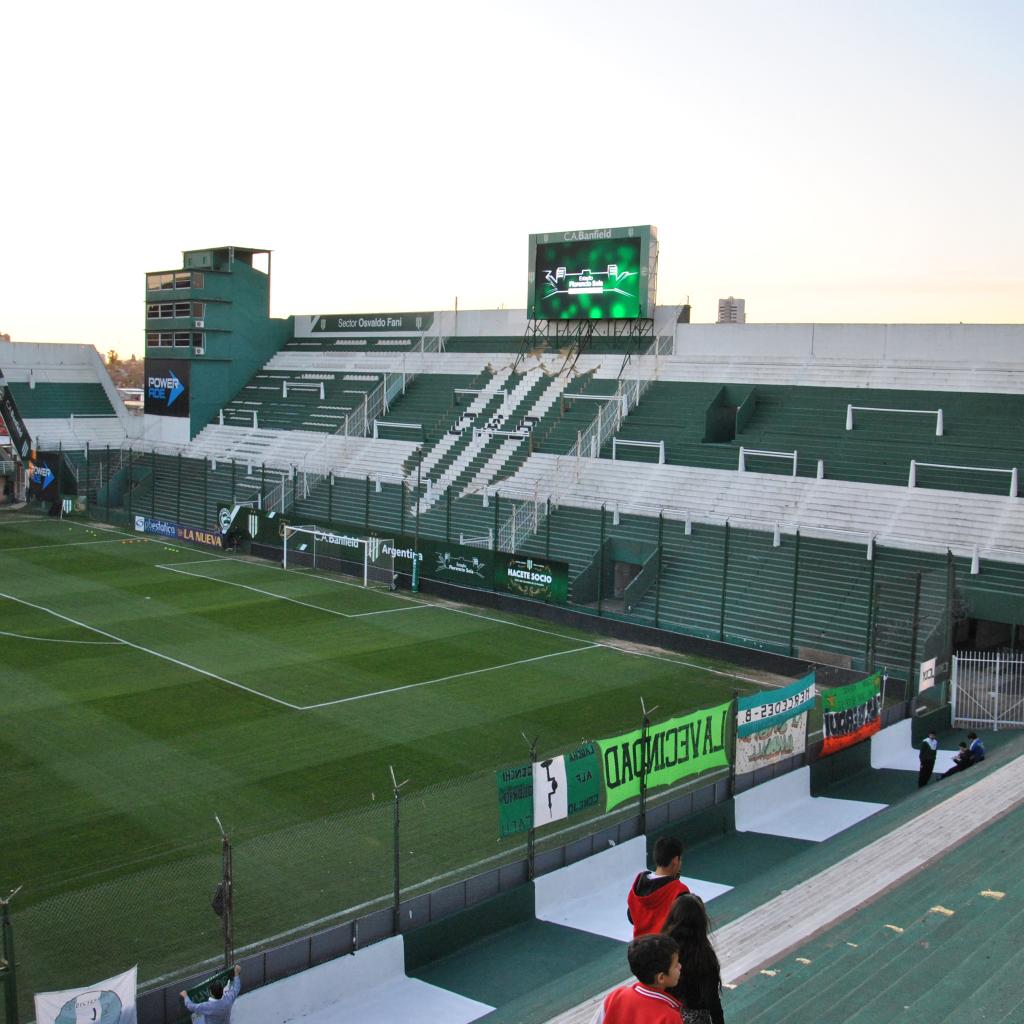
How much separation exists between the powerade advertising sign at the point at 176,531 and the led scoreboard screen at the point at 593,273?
1544 centimetres

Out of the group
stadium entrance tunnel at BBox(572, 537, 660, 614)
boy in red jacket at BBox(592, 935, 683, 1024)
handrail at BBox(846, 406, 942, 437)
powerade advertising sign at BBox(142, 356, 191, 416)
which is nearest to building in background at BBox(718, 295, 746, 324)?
handrail at BBox(846, 406, 942, 437)

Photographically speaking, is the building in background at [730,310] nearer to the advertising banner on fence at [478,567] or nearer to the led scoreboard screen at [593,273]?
the led scoreboard screen at [593,273]

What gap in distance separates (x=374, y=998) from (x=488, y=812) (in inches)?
215

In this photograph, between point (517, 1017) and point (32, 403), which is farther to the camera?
point (32, 403)

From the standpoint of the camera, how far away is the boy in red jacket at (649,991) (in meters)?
5.34

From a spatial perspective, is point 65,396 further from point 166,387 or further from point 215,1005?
point 215,1005

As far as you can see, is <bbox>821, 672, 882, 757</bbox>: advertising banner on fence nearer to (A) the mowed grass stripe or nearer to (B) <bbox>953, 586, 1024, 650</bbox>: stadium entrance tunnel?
(B) <bbox>953, 586, 1024, 650</bbox>: stadium entrance tunnel

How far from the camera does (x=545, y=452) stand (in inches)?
1652

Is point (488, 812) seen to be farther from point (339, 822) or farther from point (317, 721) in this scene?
point (317, 721)

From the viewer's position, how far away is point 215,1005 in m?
10.5

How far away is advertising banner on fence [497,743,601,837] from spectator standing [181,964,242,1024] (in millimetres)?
3985

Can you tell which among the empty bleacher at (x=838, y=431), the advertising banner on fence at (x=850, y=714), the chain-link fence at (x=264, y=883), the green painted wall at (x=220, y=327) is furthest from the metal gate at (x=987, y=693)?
the green painted wall at (x=220, y=327)

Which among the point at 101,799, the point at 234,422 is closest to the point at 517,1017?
the point at 101,799

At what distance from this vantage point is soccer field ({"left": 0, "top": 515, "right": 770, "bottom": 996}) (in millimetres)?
14156
